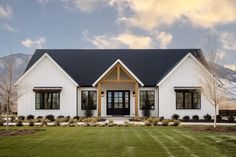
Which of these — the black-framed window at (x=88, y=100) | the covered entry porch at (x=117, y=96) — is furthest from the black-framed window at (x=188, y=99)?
the black-framed window at (x=88, y=100)

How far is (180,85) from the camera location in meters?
38.9

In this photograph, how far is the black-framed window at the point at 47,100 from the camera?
39.4 metres

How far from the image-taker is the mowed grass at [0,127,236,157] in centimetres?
1600

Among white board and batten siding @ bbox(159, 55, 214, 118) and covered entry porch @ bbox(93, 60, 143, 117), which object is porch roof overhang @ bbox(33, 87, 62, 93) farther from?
white board and batten siding @ bbox(159, 55, 214, 118)

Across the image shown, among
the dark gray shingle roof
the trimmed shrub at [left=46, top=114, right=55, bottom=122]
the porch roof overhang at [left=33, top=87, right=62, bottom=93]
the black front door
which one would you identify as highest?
the dark gray shingle roof

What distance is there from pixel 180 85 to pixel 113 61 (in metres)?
8.23

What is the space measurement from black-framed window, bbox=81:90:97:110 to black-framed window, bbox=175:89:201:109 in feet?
26.3

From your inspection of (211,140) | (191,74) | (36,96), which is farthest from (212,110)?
(211,140)

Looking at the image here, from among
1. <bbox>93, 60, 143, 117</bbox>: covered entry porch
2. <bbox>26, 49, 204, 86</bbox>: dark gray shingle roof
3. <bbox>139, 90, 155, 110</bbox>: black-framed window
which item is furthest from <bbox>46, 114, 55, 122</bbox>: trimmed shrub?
<bbox>139, 90, 155, 110</bbox>: black-framed window

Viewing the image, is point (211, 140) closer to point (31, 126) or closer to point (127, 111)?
point (31, 126)

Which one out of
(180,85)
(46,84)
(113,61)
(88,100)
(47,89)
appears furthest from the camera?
(113,61)

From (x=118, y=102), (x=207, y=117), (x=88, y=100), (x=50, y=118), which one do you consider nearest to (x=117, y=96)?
(x=118, y=102)

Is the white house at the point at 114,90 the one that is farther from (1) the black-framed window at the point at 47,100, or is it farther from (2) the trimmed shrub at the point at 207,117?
(2) the trimmed shrub at the point at 207,117

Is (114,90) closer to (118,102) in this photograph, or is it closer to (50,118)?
(118,102)
